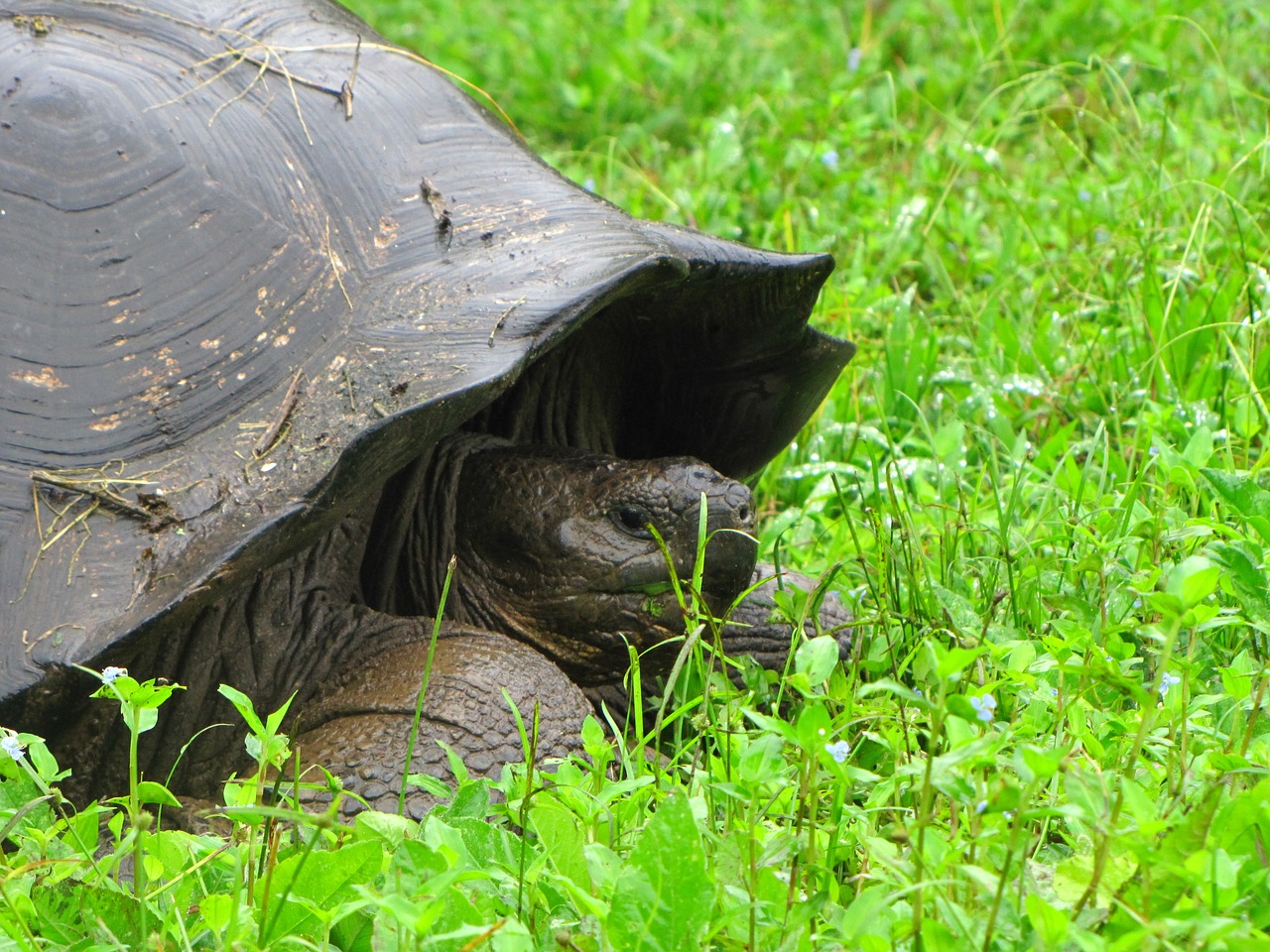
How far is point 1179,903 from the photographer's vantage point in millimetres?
1303

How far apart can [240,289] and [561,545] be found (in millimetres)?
652

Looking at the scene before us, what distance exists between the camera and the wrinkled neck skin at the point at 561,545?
236 centimetres

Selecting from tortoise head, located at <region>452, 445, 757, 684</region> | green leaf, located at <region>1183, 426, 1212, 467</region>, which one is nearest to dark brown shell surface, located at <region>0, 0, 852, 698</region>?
tortoise head, located at <region>452, 445, 757, 684</region>

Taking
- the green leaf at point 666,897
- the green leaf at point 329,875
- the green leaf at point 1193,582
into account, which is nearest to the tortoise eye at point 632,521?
the green leaf at point 329,875

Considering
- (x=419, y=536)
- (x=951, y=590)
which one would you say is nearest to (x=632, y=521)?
(x=419, y=536)

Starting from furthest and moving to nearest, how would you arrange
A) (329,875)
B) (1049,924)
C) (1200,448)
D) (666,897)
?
1. (1200,448)
2. (329,875)
3. (666,897)
4. (1049,924)

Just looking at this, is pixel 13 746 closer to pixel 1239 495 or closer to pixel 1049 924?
pixel 1049 924

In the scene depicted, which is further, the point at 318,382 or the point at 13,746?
the point at 318,382

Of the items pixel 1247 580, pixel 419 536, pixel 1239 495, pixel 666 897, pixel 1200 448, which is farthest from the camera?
pixel 419 536

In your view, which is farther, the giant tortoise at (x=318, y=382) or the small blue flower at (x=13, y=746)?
the giant tortoise at (x=318, y=382)

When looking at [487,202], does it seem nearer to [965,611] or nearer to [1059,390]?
[965,611]

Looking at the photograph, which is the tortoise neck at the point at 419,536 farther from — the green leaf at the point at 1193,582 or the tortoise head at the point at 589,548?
the green leaf at the point at 1193,582

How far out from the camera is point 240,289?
2088 mm

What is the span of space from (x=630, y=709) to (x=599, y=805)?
856 mm
